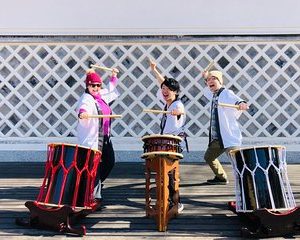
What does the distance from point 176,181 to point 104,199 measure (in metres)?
0.78

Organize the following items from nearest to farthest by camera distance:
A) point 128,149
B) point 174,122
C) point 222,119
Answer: point 174,122
point 222,119
point 128,149

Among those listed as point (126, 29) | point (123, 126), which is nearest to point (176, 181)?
point (123, 126)

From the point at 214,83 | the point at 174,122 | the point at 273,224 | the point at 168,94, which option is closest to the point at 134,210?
the point at 174,122

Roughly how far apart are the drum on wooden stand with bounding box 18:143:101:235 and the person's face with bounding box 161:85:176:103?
74cm

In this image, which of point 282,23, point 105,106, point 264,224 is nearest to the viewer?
point 264,224

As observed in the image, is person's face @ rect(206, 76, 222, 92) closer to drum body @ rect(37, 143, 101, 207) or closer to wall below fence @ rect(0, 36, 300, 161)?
drum body @ rect(37, 143, 101, 207)

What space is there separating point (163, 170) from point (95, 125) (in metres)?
0.76

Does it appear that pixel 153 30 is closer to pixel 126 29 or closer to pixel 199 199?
pixel 126 29

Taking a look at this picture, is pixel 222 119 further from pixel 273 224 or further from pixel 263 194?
pixel 273 224

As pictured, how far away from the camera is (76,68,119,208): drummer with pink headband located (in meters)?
3.78

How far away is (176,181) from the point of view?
3529 mm

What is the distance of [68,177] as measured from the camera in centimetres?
339

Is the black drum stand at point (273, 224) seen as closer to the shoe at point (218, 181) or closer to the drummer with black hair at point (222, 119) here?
the drummer with black hair at point (222, 119)

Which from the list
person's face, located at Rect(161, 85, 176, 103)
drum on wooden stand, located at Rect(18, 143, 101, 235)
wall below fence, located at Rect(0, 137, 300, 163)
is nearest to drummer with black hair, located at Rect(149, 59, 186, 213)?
person's face, located at Rect(161, 85, 176, 103)
